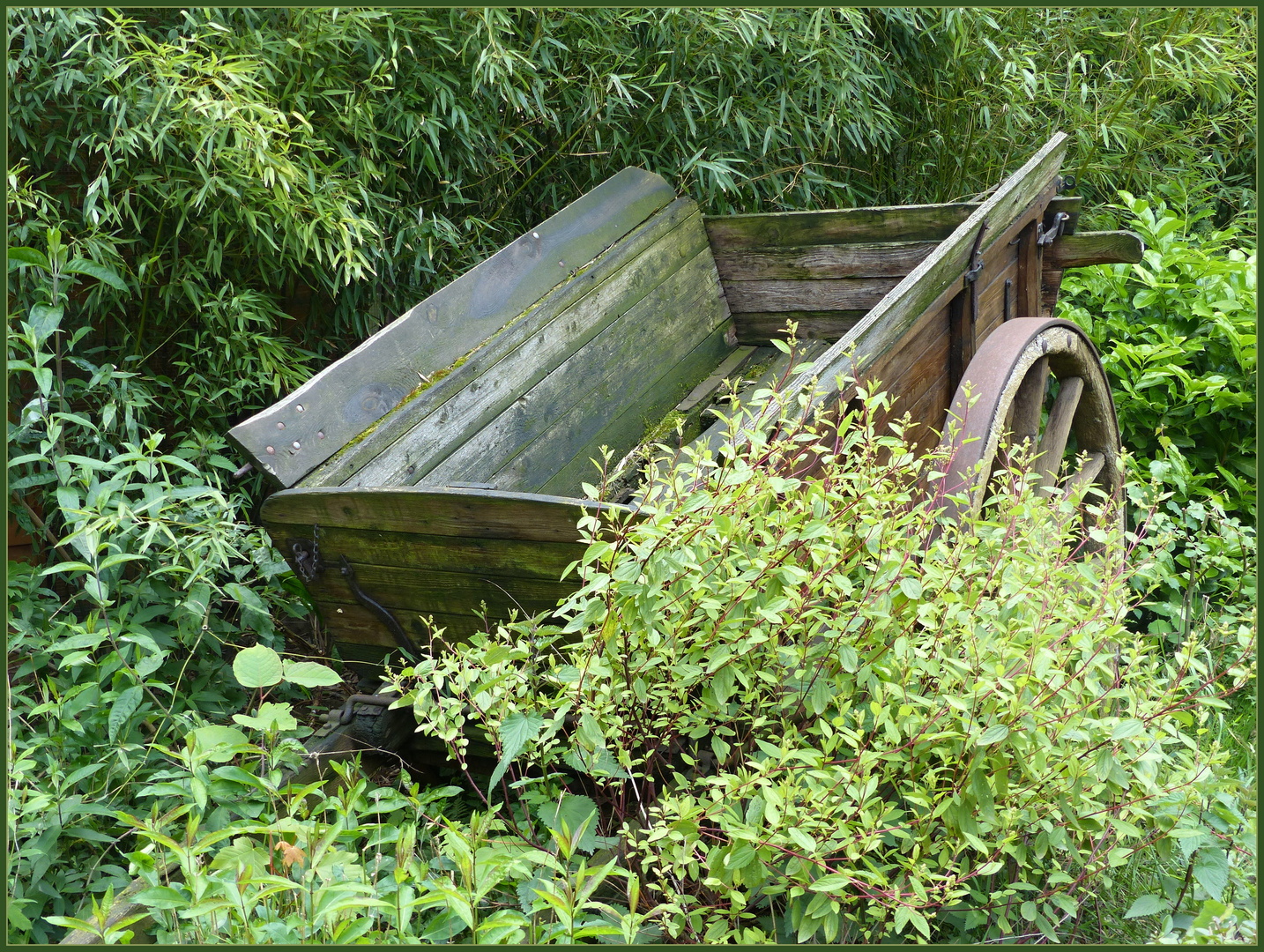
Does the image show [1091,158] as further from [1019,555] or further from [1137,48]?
[1019,555]

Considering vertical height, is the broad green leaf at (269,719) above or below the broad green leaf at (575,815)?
above

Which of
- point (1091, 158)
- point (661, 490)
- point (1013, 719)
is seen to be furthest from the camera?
point (1091, 158)

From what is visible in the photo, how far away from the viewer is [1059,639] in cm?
142

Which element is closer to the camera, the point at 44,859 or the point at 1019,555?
the point at 1019,555

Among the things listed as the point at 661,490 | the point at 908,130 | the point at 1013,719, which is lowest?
the point at 1013,719

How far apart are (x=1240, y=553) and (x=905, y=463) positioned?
211 centimetres

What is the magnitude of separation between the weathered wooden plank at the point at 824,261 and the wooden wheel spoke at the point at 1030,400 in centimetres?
60

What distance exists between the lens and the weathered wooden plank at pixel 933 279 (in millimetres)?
1935

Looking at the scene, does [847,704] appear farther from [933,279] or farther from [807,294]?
[807,294]

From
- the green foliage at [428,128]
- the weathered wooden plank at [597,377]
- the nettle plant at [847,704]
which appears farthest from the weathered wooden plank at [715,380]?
the nettle plant at [847,704]

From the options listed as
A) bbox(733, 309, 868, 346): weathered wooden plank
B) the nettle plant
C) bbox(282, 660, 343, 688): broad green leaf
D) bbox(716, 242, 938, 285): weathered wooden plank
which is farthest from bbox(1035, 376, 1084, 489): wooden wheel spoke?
bbox(282, 660, 343, 688): broad green leaf

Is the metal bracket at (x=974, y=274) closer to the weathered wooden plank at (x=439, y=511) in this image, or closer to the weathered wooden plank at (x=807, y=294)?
the weathered wooden plank at (x=807, y=294)

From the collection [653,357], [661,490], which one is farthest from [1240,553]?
[661,490]

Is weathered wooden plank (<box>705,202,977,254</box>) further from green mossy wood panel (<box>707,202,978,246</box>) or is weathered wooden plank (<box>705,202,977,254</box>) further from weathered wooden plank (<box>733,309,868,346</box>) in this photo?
weathered wooden plank (<box>733,309,868,346</box>)
